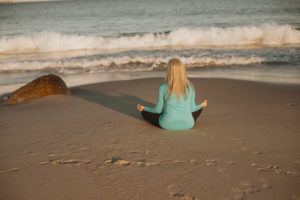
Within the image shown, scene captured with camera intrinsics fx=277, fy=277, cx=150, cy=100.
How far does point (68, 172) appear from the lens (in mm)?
3066

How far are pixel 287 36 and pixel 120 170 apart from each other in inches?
714

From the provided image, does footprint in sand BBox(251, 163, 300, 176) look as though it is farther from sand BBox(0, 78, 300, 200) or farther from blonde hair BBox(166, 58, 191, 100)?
blonde hair BBox(166, 58, 191, 100)

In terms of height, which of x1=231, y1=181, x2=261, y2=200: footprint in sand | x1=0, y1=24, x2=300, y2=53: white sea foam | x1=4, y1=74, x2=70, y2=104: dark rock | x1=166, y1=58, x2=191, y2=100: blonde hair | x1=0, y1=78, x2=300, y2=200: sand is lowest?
x1=231, y1=181, x2=261, y2=200: footprint in sand

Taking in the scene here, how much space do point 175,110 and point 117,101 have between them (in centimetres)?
247

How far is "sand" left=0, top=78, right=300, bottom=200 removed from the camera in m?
2.75

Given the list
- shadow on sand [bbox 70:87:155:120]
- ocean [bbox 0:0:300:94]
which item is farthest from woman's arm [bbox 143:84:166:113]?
ocean [bbox 0:0:300:94]

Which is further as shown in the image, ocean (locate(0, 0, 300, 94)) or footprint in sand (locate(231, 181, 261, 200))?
ocean (locate(0, 0, 300, 94))

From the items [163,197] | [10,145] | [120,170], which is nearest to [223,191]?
[163,197]

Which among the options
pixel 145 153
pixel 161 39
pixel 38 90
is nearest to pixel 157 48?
pixel 161 39

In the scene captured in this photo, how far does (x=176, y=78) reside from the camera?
4.05 meters

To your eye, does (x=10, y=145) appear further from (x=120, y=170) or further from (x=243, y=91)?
(x=243, y=91)

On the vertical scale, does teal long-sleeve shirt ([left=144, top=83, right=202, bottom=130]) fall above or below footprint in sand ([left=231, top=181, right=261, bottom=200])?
above

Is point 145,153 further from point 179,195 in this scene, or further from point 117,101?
point 117,101

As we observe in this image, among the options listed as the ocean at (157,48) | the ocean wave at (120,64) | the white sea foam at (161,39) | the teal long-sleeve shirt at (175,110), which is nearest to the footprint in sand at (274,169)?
the teal long-sleeve shirt at (175,110)
